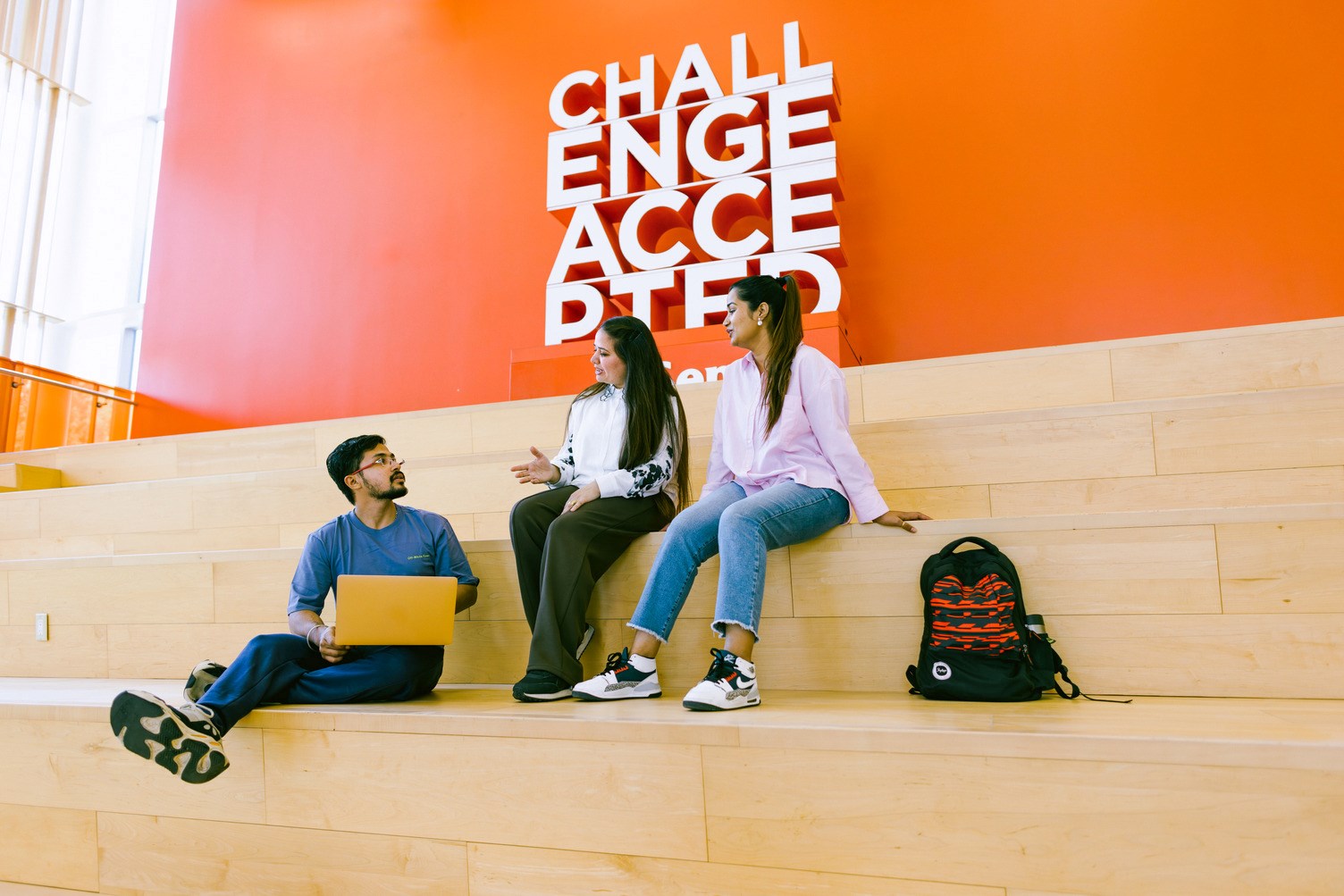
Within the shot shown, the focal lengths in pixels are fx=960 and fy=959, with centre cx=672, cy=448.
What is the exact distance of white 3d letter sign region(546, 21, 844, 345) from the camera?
4152mm

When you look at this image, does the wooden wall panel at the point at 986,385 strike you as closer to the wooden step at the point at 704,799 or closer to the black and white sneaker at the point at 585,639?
the black and white sneaker at the point at 585,639

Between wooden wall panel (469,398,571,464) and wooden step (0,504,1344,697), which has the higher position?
wooden wall panel (469,398,571,464)

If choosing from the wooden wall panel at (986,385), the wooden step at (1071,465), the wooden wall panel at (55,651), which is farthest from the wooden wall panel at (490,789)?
the wooden wall panel at (986,385)

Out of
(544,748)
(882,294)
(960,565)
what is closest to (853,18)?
(882,294)

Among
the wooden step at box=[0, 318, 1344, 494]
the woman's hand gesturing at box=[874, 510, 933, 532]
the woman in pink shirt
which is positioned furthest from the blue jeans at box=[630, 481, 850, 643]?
the wooden step at box=[0, 318, 1344, 494]

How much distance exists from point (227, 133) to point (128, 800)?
4952mm

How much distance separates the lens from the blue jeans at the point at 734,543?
1900mm

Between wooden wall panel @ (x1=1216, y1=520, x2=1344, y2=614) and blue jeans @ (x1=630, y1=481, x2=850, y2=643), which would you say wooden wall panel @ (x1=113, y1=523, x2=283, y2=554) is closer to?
blue jeans @ (x1=630, y1=481, x2=850, y2=643)

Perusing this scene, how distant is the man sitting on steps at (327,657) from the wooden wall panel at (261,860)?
174 mm

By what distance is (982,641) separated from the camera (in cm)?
182

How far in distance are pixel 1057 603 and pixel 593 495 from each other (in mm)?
1022

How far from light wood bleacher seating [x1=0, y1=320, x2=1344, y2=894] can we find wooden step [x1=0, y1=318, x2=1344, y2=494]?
1cm

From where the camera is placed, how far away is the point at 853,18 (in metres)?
4.69

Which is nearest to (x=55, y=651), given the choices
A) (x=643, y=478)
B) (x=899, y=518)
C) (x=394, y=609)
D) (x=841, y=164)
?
(x=394, y=609)
